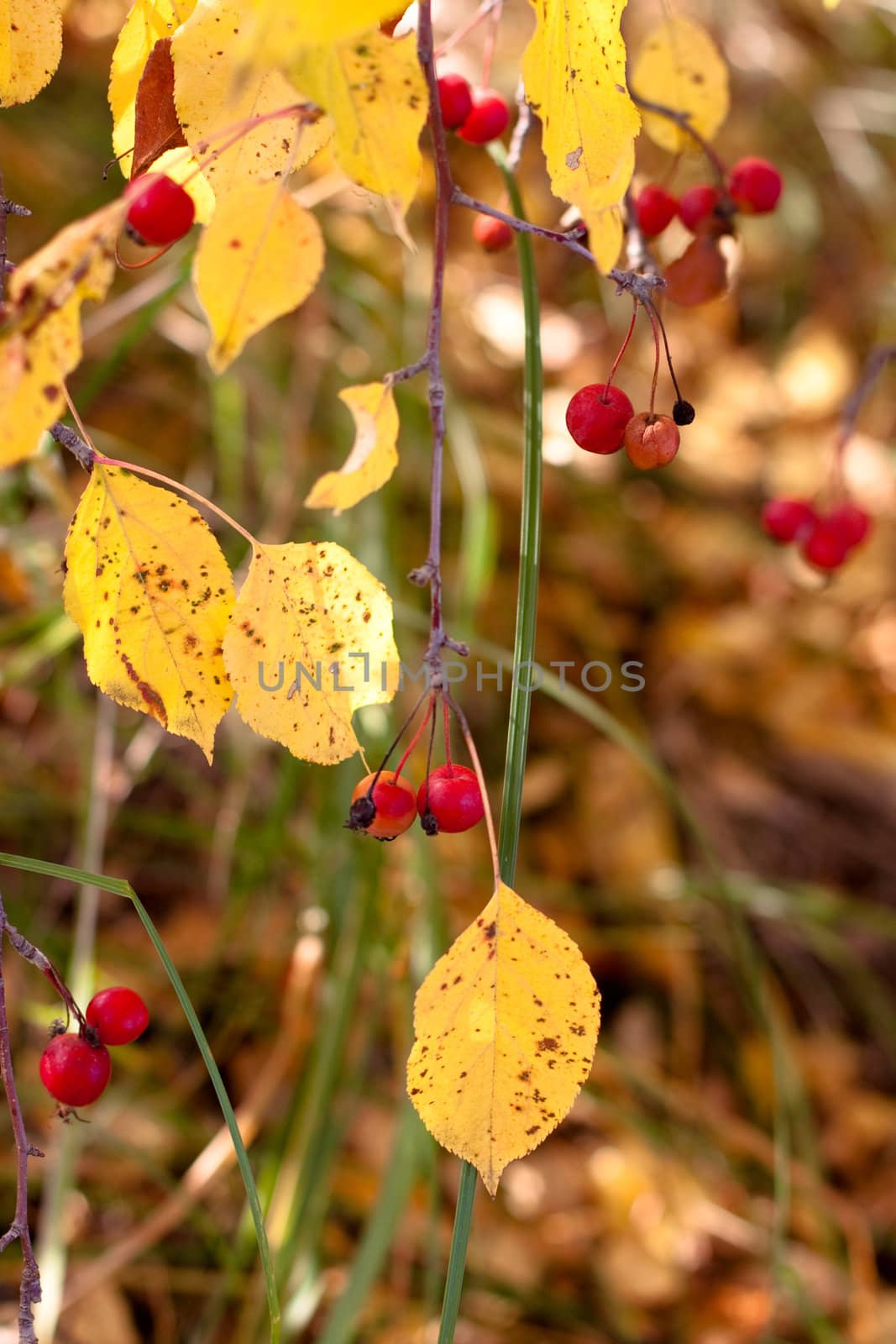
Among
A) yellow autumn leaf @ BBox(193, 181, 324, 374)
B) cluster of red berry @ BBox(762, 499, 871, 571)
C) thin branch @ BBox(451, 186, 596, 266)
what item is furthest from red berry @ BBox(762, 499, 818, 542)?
yellow autumn leaf @ BBox(193, 181, 324, 374)

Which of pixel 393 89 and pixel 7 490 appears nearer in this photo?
pixel 393 89

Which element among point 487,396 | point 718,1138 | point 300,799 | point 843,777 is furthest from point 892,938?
point 487,396

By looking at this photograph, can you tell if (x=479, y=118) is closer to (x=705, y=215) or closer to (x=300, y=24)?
(x=705, y=215)

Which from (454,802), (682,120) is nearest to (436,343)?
(454,802)

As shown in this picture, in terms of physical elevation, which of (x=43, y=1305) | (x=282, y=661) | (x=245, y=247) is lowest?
(x=43, y=1305)

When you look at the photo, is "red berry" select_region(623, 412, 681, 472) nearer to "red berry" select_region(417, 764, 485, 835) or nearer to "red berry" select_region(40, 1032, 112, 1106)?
"red berry" select_region(417, 764, 485, 835)

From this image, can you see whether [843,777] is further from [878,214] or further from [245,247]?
[245,247]

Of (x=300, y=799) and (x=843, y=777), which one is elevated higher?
(x=300, y=799)
